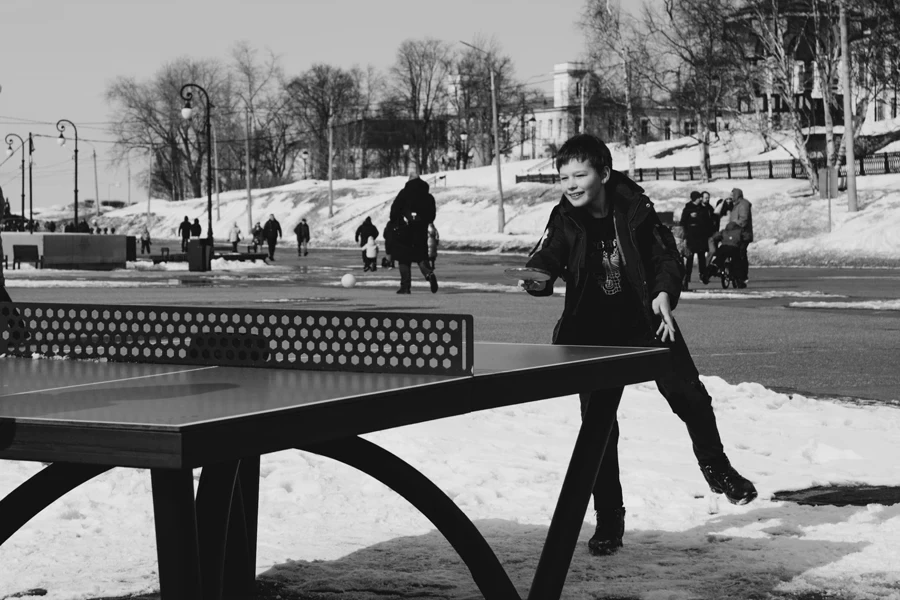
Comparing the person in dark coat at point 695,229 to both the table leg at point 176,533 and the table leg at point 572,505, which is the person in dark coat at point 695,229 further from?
the table leg at point 176,533

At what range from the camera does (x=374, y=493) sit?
594 centimetres

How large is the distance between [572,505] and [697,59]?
57.5 m

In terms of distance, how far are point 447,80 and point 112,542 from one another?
118 m

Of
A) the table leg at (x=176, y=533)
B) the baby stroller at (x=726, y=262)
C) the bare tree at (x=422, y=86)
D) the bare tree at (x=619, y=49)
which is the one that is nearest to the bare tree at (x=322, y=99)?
the bare tree at (x=422, y=86)

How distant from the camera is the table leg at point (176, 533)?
107 inches

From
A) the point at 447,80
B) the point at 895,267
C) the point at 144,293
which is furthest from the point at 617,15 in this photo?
the point at 447,80

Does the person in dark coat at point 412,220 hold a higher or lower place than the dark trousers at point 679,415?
higher

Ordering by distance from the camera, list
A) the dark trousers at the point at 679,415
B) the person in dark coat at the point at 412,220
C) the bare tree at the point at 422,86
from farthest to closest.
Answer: the bare tree at the point at 422,86 < the person in dark coat at the point at 412,220 < the dark trousers at the point at 679,415

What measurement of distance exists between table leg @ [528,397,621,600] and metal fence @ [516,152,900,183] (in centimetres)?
5117

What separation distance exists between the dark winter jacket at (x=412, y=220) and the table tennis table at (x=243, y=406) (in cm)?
1646

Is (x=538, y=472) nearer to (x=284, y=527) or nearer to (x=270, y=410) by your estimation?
(x=284, y=527)

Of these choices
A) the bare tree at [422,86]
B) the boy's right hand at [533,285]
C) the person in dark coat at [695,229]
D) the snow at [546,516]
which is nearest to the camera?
the snow at [546,516]

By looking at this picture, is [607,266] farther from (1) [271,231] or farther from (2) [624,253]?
(1) [271,231]

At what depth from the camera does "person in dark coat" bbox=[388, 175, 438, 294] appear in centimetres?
2083
